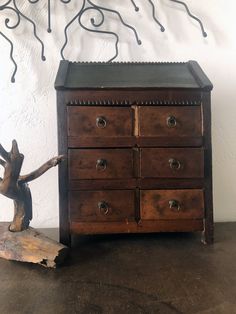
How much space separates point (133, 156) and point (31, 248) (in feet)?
1.09

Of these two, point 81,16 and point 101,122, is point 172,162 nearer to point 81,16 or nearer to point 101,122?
point 101,122

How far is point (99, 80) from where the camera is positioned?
952 mm

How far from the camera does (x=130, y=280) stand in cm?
75

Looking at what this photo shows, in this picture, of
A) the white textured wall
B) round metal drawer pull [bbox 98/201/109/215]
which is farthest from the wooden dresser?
the white textured wall

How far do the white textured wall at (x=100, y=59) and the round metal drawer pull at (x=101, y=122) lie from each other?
1.08 ft

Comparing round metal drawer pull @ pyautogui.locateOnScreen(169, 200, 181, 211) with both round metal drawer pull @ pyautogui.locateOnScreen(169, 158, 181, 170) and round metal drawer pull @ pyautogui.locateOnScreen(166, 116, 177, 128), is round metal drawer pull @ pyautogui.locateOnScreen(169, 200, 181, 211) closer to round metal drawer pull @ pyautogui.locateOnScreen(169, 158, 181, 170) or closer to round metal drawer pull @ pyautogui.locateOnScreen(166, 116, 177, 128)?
round metal drawer pull @ pyautogui.locateOnScreen(169, 158, 181, 170)

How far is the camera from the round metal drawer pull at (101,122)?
0.89 metres

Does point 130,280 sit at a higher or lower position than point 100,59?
lower

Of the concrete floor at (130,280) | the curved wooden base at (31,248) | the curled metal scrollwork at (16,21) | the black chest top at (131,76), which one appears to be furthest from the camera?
the curled metal scrollwork at (16,21)

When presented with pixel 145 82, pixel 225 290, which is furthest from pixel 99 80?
pixel 225 290

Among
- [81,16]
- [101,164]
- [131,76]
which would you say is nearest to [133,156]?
[101,164]

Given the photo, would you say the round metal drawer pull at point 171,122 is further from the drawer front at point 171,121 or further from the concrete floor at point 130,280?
the concrete floor at point 130,280

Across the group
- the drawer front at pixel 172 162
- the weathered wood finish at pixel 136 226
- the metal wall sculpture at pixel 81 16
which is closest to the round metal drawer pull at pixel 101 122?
the drawer front at pixel 172 162

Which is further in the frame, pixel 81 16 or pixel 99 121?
pixel 81 16
